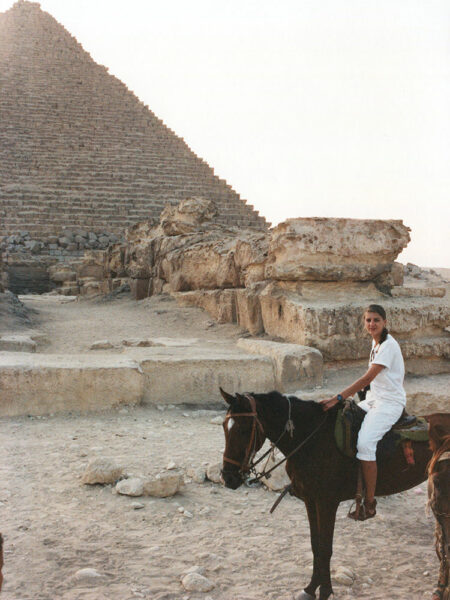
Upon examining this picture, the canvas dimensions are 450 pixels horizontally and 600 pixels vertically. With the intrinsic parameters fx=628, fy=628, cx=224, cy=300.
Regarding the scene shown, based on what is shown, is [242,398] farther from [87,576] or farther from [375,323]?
[87,576]

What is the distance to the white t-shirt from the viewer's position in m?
2.69

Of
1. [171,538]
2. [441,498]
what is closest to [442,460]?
[441,498]

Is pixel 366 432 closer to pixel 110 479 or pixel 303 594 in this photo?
pixel 303 594

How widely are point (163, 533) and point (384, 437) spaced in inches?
44.3

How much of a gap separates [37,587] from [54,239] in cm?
2958

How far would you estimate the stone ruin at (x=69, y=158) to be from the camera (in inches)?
1275

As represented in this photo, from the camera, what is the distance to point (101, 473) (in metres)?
3.38

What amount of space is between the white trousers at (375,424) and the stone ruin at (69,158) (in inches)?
830

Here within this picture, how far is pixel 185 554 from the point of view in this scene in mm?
2734

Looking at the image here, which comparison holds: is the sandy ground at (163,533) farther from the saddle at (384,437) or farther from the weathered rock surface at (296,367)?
the weathered rock surface at (296,367)

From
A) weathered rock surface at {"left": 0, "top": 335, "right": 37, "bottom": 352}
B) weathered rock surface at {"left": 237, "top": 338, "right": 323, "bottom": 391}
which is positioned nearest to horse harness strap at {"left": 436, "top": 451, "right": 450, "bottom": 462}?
weathered rock surface at {"left": 237, "top": 338, "right": 323, "bottom": 391}

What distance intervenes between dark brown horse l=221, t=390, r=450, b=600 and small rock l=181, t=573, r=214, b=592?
0.36 meters

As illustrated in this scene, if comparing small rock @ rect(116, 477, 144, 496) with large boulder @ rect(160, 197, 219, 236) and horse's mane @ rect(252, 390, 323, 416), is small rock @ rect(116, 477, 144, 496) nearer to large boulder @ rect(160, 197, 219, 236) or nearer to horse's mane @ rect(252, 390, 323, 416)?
horse's mane @ rect(252, 390, 323, 416)

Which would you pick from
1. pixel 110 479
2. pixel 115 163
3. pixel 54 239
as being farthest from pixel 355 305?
pixel 115 163
